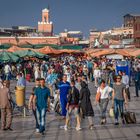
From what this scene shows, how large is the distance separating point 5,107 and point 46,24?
151829 millimetres

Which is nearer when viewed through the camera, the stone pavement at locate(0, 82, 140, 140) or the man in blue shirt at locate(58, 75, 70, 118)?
the stone pavement at locate(0, 82, 140, 140)

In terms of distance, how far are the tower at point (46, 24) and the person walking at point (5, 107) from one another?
5634 inches

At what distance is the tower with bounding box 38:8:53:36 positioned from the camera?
529ft

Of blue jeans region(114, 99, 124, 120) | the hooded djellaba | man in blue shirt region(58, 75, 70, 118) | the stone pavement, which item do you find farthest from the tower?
the hooded djellaba

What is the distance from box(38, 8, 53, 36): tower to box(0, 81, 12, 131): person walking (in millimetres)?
143097

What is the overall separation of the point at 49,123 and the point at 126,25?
5209 inches

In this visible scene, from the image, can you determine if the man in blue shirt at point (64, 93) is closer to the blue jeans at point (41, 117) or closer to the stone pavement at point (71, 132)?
the stone pavement at point (71, 132)

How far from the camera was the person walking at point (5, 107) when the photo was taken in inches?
581

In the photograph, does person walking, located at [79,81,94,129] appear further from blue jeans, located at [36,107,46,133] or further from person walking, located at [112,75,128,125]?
blue jeans, located at [36,107,46,133]

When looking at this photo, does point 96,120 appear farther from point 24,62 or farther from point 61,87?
point 24,62

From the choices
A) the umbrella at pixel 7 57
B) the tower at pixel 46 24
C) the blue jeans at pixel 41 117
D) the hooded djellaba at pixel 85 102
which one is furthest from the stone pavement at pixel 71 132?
the tower at pixel 46 24

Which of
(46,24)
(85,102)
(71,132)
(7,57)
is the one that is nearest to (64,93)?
(85,102)

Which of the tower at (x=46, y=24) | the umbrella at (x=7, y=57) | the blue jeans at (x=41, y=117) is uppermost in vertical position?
the tower at (x=46, y=24)

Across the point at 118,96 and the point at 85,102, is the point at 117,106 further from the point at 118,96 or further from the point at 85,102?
the point at 85,102
